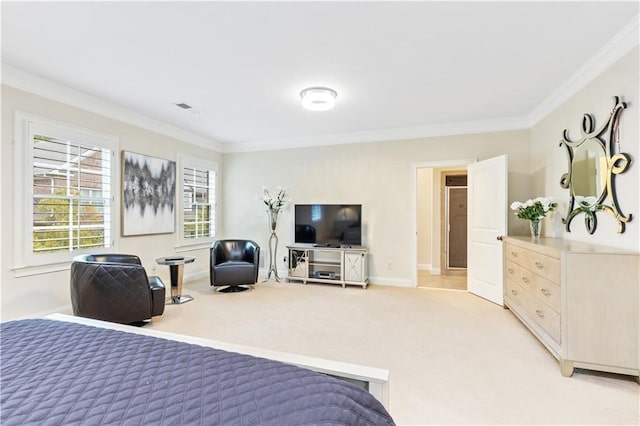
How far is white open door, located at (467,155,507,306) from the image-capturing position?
13.1 feet

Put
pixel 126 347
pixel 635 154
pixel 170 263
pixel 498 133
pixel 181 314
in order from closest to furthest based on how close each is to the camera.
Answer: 1. pixel 126 347
2. pixel 635 154
3. pixel 181 314
4. pixel 170 263
5. pixel 498 133

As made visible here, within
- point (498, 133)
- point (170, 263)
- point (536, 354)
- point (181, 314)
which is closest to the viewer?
point (536, 354)

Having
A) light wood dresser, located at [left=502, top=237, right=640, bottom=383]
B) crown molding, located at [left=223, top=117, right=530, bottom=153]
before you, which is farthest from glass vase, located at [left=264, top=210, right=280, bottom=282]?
light wood dresser, located at [left=502, top=237, right=640, bottom=383]

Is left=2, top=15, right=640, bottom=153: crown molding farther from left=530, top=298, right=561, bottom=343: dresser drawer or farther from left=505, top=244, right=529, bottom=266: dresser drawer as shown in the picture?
left=530, top=298, right=561, bottom=343: dresser drawer

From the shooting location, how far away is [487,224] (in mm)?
4254

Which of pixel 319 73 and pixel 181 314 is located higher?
pixel 319 73

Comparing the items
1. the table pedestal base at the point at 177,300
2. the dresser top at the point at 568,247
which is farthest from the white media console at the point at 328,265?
the dresser top at the point at 568,247

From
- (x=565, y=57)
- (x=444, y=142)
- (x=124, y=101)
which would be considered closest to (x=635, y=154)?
(x=565, y=57)

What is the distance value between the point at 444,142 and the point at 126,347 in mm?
4916

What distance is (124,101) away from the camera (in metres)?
3.87

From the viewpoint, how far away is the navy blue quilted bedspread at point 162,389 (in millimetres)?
802

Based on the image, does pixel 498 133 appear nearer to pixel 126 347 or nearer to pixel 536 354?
pixel 536 354

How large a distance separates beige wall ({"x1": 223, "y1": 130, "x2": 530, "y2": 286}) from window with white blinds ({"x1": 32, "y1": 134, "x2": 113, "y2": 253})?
2507mm

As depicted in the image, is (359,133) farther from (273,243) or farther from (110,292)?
(110,292)
